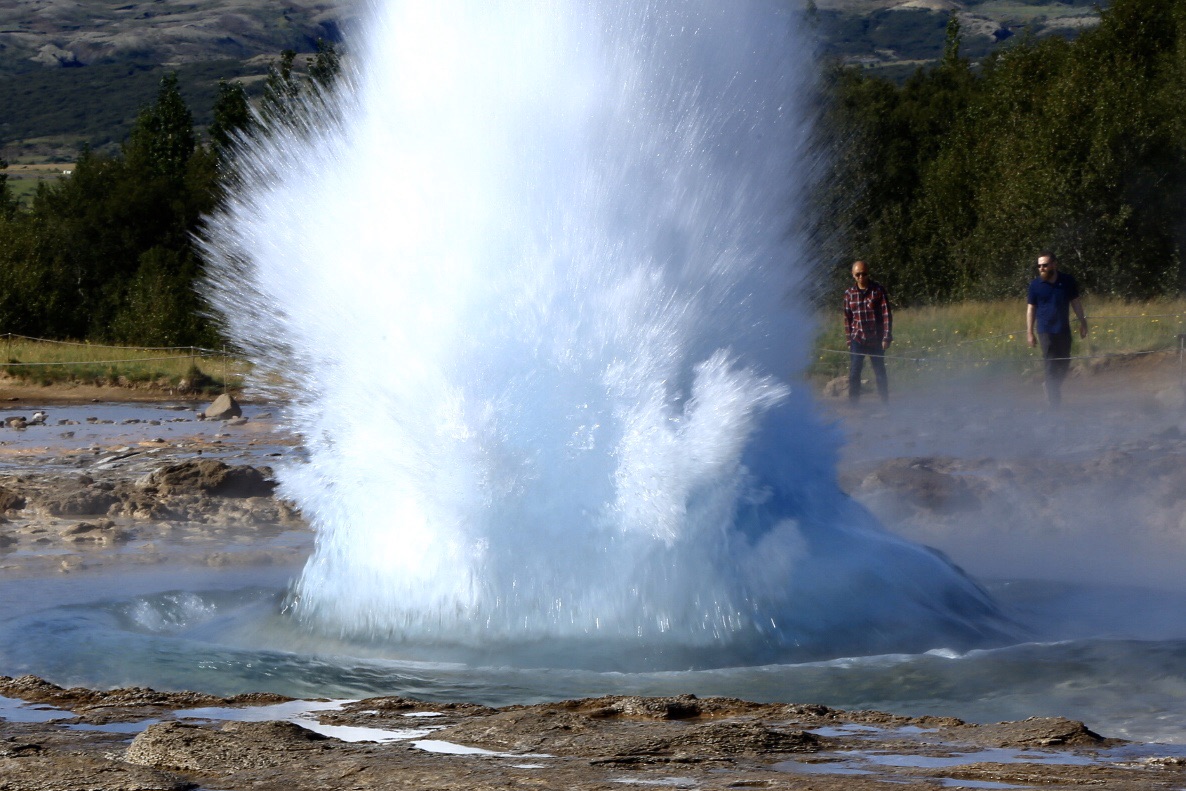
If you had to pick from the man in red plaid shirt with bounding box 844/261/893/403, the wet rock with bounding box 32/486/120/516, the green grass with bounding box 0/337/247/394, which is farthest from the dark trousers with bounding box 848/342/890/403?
the green grass with bounding box 0/337/247/394

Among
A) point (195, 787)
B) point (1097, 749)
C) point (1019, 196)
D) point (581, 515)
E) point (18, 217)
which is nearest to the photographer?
point (195, 787)

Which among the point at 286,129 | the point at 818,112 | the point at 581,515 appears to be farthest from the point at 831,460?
the point at 286,129

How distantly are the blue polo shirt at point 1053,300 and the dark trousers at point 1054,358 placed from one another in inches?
3.3

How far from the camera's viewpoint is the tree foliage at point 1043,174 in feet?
82.5

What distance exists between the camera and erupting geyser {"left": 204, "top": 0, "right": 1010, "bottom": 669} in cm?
609

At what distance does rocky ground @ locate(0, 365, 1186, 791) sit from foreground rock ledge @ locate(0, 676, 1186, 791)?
1 centimetres

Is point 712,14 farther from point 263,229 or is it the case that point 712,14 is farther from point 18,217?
point 18,217

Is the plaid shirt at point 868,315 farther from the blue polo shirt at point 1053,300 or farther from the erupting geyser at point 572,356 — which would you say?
the erupting geyser at point 572,356

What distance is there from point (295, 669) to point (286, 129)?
2.91 m

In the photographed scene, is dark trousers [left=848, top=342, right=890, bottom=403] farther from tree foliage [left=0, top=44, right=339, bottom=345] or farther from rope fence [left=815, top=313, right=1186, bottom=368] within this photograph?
tree foliage [left=0, top=44, right=339, bottom=345]

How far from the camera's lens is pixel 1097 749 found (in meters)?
4.02

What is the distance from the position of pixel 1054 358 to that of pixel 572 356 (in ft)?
25.8

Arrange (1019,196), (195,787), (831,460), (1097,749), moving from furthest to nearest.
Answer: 1. (1019,196)
2. (831,460)
3. (1097,749)
4. (195,787)

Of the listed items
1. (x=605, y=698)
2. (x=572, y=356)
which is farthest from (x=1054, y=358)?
(x=605, y=698)
